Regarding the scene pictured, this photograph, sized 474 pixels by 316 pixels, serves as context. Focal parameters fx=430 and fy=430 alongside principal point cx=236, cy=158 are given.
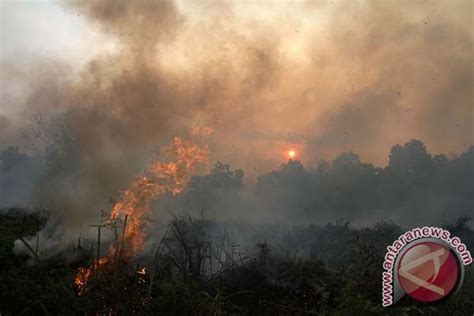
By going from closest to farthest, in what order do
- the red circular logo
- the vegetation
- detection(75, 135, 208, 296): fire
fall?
the red circular logo, the vegetation, detection(75, 135, 208, 296): fire

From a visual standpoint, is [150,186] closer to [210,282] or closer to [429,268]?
[210,282]

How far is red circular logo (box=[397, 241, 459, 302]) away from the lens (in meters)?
9.03

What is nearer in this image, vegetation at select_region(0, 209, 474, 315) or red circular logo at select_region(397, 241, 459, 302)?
red circular logo at select_region(397, 241, 459, 302)

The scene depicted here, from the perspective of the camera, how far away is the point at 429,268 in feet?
29.5

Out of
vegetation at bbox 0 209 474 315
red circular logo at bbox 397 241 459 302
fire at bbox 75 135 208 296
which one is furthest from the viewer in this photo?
fire at bbox 75 135 208 296

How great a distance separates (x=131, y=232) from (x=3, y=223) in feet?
42.7

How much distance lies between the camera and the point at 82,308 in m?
8.44

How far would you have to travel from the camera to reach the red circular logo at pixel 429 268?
9.03 metres

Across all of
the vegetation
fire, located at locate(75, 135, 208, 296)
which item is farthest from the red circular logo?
fire, located at locate(75, 135, 208, 296)

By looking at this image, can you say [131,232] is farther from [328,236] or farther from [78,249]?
[328,236]

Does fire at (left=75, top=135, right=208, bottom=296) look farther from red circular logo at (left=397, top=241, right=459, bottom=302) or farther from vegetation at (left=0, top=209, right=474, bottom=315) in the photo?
red circular logo at (left=397, top=241, right=459, bottom=302)
